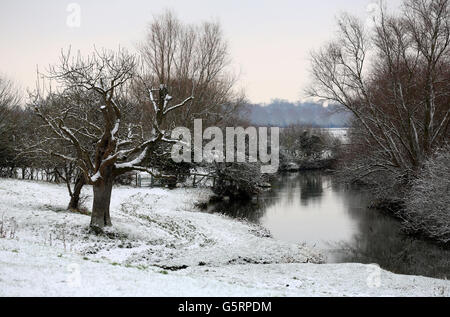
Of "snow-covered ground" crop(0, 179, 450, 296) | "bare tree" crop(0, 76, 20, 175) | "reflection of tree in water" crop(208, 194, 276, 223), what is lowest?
"reflection of tree in water" crop(208, 194, 276, 223)

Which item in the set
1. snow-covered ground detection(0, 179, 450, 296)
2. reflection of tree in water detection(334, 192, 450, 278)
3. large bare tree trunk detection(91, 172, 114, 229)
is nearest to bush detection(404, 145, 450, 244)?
reflection of tree in water detection(334, 192, 450, 278)

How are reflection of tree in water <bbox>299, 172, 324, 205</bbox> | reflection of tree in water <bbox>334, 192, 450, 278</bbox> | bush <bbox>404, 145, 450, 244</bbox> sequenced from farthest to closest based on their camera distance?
reflection of tree in water <bbox>299, 172, 324, 205</bbox> → bush <bbox>404, 145, 450, 244</bbox> → reflection of tree in water <bbox>334, 192, 450, 278</bbox>

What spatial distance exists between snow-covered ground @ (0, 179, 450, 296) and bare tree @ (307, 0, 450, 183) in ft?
32.1

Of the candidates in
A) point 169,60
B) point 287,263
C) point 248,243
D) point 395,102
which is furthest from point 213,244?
point 169,60

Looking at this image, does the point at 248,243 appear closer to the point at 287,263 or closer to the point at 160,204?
the point at 287,263

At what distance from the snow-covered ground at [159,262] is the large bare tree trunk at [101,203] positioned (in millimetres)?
444

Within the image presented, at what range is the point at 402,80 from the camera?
2422 cm

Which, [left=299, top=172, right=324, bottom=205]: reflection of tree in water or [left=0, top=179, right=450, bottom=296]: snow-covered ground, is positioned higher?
[left=0, top=179, right=450, bottom=296]: snow-covered ground

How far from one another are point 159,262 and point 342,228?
38.9ft

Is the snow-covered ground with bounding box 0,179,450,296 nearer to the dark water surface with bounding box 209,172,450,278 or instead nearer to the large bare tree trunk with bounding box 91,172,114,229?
the large bare tree trunk with bounding box 91,172,114,229

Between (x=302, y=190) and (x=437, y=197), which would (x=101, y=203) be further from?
(x=302, y=190)

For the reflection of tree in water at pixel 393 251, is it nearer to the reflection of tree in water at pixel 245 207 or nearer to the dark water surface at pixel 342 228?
the dark water surface at pixel 342 228

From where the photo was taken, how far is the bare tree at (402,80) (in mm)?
21250

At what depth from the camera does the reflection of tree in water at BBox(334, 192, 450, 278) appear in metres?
13.6
